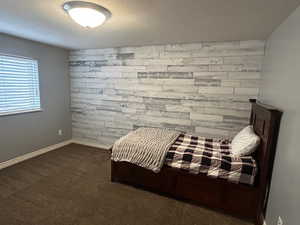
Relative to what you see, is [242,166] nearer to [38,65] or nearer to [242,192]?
[242,192]

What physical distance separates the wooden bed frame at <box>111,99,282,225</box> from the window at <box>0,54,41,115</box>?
91.4 inches

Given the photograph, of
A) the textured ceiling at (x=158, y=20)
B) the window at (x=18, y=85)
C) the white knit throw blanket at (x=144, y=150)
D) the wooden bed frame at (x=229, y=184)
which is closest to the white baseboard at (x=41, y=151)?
the window at (x=18, y=85)

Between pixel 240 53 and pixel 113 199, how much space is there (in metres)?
2.98

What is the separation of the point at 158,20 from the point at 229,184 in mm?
2139

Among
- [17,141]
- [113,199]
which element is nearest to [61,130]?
[17,141]

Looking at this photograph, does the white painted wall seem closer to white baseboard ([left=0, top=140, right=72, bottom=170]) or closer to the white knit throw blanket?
the white knit throw blanket

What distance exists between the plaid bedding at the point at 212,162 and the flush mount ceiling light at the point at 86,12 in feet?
5.94

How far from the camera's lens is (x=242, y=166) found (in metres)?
1.93

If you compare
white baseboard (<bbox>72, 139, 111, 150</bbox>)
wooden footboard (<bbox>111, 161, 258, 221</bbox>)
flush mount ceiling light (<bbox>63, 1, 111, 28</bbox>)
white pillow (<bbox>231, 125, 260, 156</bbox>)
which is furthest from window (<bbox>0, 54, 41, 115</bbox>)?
white pillow (<bbox>231, 125, 260, 156</bbox>)

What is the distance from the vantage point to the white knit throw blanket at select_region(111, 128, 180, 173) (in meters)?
2.25

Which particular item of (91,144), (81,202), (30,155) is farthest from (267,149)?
(30,155)

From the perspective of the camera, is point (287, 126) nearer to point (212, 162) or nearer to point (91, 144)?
point (212, 162)

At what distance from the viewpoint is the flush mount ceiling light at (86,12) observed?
1591 millimetres

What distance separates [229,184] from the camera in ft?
6.53
